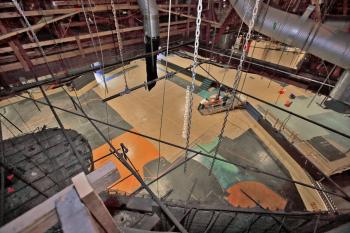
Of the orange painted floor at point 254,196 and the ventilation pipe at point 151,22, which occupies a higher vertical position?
the ventilation pipe at point 151,22

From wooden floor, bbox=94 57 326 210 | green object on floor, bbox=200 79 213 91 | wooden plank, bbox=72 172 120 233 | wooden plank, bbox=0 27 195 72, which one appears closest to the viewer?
wooden plank, bbox=72 172 120 233

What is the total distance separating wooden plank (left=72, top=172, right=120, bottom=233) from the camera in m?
1.00

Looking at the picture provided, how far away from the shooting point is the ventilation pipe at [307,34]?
12.1 ft

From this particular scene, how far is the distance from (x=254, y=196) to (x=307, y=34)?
14.7ft

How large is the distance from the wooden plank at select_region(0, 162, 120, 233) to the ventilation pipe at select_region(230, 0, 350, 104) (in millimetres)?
4787

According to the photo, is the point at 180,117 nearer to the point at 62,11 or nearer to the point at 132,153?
the point at 132,153

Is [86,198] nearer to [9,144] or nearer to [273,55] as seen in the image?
[9,144]

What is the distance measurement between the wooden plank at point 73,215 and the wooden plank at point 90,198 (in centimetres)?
4

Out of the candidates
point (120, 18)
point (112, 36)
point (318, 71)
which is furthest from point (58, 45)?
point (318, 71)

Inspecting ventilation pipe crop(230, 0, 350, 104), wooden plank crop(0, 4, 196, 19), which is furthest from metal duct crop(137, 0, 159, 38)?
ventilation pipe crop(230, 0, 350, 104)

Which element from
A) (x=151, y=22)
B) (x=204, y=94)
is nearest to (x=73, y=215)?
(x=151, y=22)

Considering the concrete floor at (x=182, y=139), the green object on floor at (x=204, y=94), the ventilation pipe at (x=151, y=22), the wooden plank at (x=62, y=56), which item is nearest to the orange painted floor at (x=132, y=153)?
the concrete floor at (x=182, y=139)

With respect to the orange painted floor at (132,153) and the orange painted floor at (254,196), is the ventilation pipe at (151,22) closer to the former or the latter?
the orange painted floor at (132,153)

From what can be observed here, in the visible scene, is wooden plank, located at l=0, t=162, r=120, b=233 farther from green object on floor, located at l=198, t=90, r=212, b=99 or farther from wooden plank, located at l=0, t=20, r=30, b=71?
green object on floor, located at l=198, t=90, r=212, b=99
